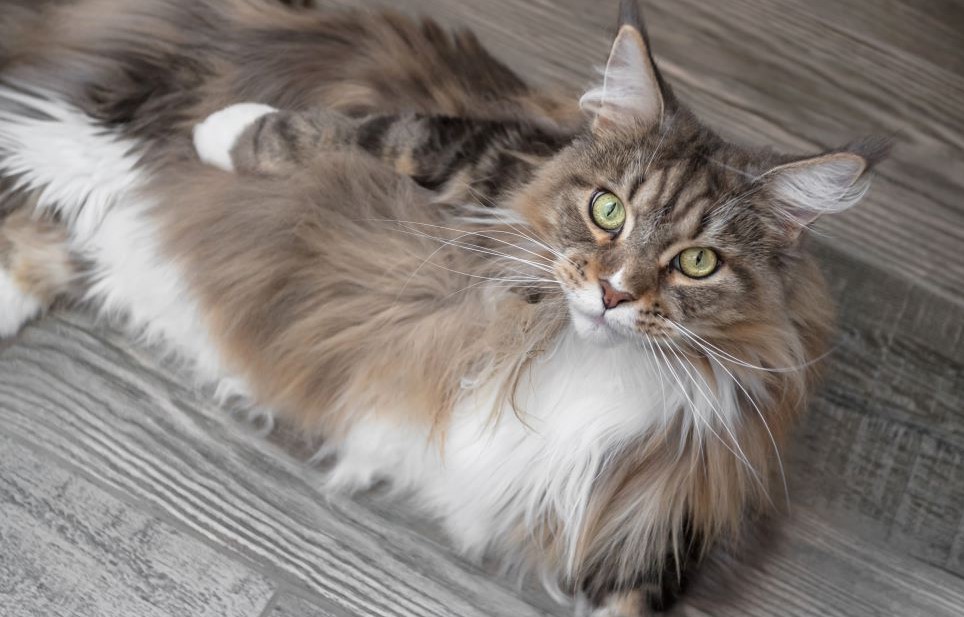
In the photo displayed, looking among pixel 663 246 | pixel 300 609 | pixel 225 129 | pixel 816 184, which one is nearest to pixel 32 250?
pixel 225 129

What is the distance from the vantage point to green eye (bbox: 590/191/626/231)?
1.06m

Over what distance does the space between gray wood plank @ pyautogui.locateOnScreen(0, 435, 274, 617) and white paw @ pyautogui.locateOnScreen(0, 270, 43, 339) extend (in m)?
0.17

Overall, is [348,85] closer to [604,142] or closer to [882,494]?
[604,142]

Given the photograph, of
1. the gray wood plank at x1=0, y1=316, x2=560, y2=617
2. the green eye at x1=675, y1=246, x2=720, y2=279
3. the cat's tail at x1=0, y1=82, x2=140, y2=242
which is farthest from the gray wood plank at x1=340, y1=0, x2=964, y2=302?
the gray wood plank at x1=0, y1=316, x2=560, y2=617

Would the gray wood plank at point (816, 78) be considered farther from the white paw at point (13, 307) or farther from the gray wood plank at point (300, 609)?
the gray wood plank at point (300, 609)

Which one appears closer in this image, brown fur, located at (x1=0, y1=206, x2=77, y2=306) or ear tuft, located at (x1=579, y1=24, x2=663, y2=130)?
ear tuft, located at (x1=579, y1=24, x2=663, y2=130)

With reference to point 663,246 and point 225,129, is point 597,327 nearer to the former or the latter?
point 663,246

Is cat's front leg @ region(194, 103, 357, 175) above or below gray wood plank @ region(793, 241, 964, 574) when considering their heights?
above

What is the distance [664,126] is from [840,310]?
75 cm

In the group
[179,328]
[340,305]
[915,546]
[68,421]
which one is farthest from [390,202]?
[915,546]

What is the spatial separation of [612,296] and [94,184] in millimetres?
776

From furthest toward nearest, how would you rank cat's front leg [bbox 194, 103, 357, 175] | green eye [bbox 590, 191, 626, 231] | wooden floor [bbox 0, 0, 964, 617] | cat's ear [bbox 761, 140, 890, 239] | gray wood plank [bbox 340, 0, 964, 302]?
gray wood plank [bbox 340, 0, 964, 302] < wooden floor [bbox 0, 0, 964, 617] < cat's front leg [bbox 194, 103, 357, 175] < green eye [bbox 590, 191, 626, 231] < cat's ear [bbox 761, 140, 890, 239]

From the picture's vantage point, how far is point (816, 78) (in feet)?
6.10

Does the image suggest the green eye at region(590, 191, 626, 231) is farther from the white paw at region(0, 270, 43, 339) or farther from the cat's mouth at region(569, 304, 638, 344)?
the white paw at region(0, 270, 43, 339)
